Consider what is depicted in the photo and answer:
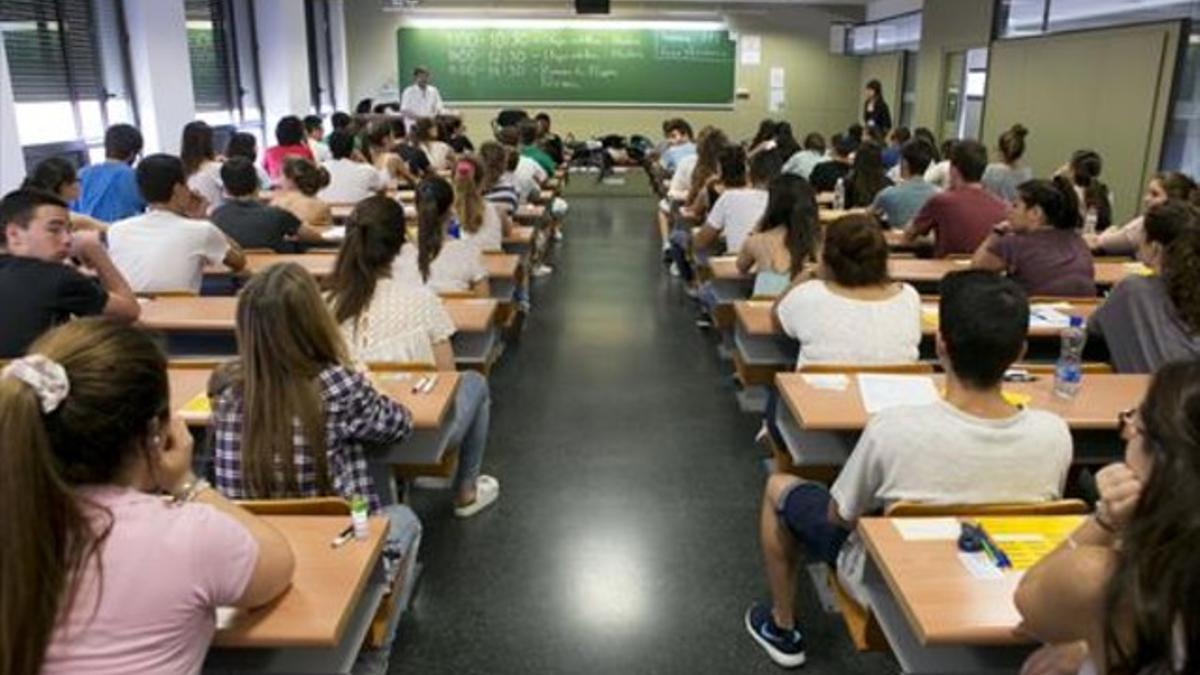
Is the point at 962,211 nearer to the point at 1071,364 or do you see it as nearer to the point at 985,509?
the point at 1071,364

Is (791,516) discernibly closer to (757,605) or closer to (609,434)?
(757,605)

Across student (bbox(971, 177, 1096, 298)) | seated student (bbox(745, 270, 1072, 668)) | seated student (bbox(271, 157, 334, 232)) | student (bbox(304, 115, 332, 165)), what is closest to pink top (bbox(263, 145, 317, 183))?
student (bbox(304, 115, 332, 165))

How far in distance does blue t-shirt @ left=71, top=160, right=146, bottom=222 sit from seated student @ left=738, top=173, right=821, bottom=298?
368 centimetres

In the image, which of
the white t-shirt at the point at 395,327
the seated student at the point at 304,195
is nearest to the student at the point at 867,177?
the seated student at the point at 304,195

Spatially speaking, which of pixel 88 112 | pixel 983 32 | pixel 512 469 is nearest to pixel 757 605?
pixel 512 469

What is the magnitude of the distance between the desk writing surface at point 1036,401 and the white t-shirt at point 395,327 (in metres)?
1.23

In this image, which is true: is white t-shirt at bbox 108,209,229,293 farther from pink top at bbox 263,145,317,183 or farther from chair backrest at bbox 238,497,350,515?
pink top at bbox 263,145,317,183

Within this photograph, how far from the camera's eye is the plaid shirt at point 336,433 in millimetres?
2113

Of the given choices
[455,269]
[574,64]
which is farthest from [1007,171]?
[574,64]

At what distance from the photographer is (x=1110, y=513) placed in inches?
54.2

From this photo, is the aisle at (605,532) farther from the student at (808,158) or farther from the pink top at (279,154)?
the pink top at (279,154)

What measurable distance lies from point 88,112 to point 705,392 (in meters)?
5.19

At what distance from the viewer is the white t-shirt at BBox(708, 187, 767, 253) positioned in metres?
5.54

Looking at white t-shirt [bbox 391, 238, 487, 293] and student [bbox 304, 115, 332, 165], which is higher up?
student [bbox 304, 115, 332, 165]
